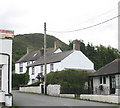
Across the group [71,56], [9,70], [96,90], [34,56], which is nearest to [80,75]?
[96,90]

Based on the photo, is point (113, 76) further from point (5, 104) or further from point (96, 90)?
point (5, 104)

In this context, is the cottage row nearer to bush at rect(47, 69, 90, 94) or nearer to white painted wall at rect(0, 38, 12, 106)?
bush at rect(47, 69, 90, 94)

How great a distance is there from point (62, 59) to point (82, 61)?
4.44 m

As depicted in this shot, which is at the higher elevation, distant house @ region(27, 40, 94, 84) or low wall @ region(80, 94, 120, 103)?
distant house @ region(27, 40, 94, 84)

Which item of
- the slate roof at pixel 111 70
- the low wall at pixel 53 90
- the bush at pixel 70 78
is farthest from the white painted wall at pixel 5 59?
the bush at pixel 70 78

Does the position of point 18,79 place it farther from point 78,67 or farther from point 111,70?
point 111,70

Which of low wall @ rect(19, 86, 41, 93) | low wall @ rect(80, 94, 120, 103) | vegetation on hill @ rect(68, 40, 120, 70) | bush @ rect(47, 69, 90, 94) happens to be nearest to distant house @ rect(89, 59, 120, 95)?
bush @ rect(47, 69, 90, 94)

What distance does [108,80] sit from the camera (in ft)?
107

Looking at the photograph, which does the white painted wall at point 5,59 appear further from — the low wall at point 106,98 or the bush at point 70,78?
the bush at point 70,78

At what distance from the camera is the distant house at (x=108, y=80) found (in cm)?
3042

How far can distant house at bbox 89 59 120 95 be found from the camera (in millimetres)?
30422

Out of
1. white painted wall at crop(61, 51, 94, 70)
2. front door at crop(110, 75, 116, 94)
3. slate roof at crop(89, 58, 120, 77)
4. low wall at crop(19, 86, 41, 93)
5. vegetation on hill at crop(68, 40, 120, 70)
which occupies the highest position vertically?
vegetation on hill at crop(68, 40, 120, 70)

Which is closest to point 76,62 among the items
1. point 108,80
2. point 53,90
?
point 53,90

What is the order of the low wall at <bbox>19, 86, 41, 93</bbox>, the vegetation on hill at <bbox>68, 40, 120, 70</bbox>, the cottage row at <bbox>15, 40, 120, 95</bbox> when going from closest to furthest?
1. the cottage row at <bbox>15, 40, 120, 95</bbox>
2. the low wall at <bbox>19, 86, 41, 93</bbox>
3. the vegetation on hill at <bbox>68, 40, 120, 70</bbox>
